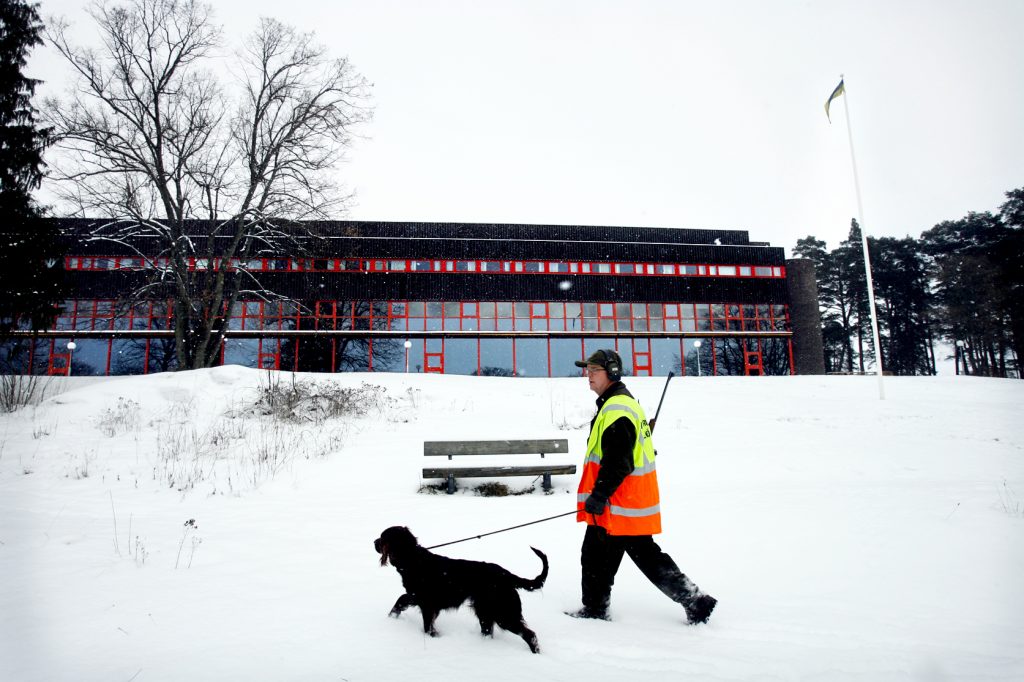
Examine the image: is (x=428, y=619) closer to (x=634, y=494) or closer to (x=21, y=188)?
(x=634, y=494)

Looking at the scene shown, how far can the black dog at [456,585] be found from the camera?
2988 millimetres

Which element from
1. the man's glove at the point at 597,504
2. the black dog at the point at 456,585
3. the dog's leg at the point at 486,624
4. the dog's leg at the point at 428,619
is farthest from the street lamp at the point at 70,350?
the man's glove at the point at 597,504

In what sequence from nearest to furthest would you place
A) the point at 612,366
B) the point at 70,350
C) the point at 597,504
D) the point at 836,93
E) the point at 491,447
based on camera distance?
the point at 597,504 < the point at 612,366 < the point at 491,447 < the point at 836,93 < the point at 70,350

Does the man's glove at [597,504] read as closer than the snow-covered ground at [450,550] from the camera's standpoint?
No

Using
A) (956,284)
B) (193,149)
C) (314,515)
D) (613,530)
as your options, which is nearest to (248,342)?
(193,149)

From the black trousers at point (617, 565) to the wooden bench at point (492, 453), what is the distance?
4.24 metres

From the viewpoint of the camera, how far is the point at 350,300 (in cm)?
2608

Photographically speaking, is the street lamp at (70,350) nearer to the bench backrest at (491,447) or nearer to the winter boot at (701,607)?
the bench backrest at (491,447)

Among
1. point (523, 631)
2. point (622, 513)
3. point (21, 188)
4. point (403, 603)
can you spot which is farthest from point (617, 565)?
point (21, 188)

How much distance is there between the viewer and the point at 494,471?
7746 mm

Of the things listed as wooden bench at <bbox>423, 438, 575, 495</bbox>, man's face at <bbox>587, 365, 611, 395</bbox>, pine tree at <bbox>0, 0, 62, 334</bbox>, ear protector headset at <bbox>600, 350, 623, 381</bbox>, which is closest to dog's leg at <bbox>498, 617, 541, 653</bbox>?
man's face at <bbox>587, 365, 611, 395</bbox>

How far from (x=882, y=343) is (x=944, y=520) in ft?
150

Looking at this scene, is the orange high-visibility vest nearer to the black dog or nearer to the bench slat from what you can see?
the black dog

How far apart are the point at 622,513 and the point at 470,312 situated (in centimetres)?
2351
